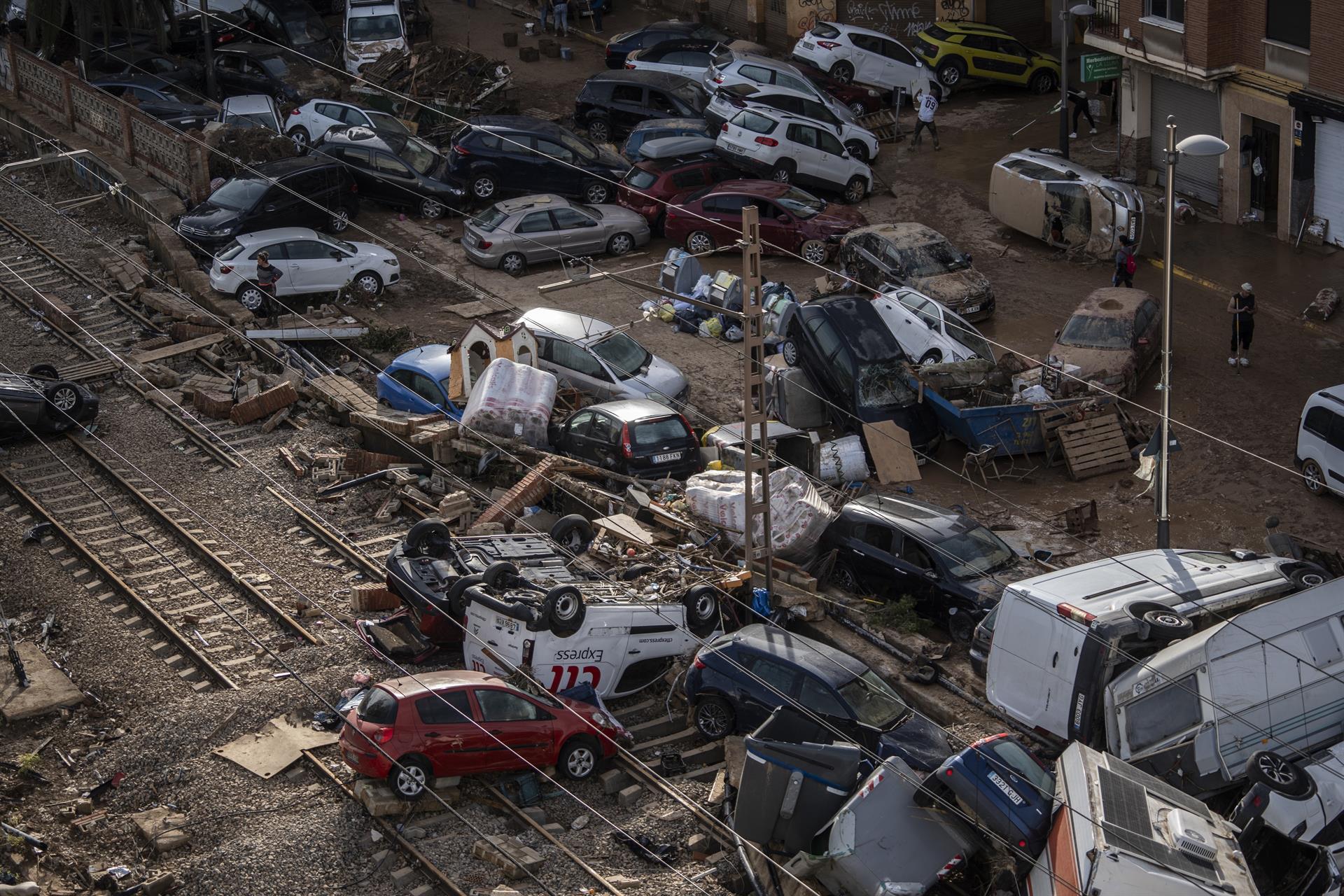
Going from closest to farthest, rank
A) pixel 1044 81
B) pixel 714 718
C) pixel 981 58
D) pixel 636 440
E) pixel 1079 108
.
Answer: pixel 714 718, pixel 636 440, pixel 1079 108, pixel 981 58, pixel 1044 81

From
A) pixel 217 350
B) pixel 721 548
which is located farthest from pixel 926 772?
pixel 217 350

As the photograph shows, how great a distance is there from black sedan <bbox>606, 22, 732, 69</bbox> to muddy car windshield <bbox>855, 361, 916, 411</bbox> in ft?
57.5

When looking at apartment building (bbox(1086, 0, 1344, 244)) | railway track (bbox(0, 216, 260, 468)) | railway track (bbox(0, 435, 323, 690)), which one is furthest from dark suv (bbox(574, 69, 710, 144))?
railway track (bbox(0, 435, 323, 690))

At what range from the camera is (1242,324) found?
25578 millimetres

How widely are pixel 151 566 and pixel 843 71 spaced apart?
22173mm

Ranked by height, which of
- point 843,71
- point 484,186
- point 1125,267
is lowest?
point 1125,267

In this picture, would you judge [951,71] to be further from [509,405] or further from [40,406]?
[40,406]

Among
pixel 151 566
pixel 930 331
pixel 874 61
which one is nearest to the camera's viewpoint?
pixel 151 566

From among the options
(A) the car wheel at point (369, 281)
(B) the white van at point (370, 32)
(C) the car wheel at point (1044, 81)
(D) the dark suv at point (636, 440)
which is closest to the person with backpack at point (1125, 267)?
(D) the dark suv at point (636, 440)

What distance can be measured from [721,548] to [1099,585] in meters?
5.32

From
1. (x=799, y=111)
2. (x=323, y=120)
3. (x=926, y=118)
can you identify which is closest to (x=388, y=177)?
(x=323, y=120)

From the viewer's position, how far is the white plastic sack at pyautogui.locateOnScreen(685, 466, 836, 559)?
2103 centimetres

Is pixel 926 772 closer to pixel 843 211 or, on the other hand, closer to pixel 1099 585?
pixel 1099 585

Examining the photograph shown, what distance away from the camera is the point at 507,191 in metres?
33.4
